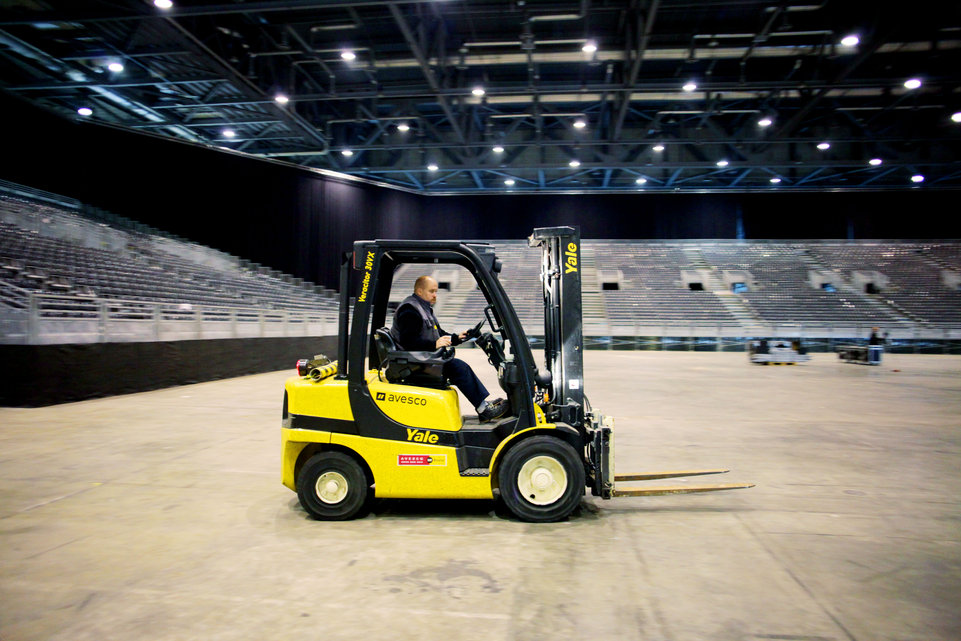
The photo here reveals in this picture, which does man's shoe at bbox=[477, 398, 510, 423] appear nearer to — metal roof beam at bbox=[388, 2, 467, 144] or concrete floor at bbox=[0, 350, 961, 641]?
concrete floor at bbox=[0, 350, 961, 641]

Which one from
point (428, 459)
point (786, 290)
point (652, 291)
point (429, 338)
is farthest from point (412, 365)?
point (786, 290)

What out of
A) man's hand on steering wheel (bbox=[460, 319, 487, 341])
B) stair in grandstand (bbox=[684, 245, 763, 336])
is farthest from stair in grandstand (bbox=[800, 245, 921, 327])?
man's hand on steering wheel (bbox=[460, 319, 487, 341])

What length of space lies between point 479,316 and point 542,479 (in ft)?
94.2

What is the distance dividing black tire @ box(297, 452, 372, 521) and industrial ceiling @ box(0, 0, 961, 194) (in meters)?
13.8

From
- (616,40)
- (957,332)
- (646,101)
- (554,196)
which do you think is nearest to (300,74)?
(616,40)

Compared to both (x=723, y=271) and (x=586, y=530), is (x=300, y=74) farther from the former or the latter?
(x=723, y=271)

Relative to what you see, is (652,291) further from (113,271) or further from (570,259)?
(570,259)

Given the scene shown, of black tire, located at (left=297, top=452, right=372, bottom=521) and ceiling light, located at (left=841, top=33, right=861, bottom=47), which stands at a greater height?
ceiling light, located at (left=841, top=33, right=861, bottom=47)

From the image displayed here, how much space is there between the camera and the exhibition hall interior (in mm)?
3223

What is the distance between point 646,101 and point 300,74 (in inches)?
540

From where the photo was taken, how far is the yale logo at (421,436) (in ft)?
13.4

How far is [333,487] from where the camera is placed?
4.15 meters

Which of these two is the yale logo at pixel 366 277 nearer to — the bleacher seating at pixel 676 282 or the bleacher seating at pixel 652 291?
the bleacher seating at pixel 676 282

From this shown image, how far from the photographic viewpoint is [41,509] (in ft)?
14.6
